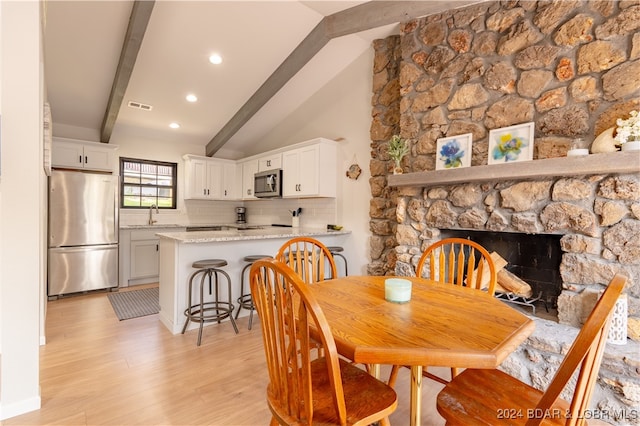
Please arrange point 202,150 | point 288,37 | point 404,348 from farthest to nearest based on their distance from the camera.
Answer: point 202,150 < point 288,37 < point 404,348

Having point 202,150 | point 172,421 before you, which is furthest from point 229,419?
point 202,150

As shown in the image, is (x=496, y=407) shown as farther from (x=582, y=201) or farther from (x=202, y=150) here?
(x=202, y=150)

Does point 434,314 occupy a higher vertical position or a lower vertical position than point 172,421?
higher

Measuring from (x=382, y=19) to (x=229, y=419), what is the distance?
11.8ft

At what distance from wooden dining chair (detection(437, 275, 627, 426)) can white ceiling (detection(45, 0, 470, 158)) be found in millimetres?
3411

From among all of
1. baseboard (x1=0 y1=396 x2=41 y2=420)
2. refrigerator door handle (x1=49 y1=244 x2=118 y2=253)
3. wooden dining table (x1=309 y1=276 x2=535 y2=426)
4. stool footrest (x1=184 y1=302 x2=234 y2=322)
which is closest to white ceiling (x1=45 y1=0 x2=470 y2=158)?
refrigerator door handle (x1=49 y1=244 x2=118 y2=253)

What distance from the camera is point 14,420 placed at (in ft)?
5.66

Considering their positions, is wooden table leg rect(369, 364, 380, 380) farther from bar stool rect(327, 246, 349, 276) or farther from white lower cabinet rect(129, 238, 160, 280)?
white lower cabinet rect(129, 238, 160, 280)

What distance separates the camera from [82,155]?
178 inches

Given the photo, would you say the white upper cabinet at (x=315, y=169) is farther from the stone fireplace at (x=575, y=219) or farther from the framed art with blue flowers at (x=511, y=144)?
the framed art with blue flowers at (x=511, y=144)

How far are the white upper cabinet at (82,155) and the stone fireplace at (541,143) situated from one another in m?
4.42

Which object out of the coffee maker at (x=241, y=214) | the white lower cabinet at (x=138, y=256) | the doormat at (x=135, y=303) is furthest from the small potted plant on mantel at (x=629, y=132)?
the coffee maker at (x=241, y=214)

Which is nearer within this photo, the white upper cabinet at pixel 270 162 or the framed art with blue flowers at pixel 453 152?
the framed art with blue flowers at pixel 453 152

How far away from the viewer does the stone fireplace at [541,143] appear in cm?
198
